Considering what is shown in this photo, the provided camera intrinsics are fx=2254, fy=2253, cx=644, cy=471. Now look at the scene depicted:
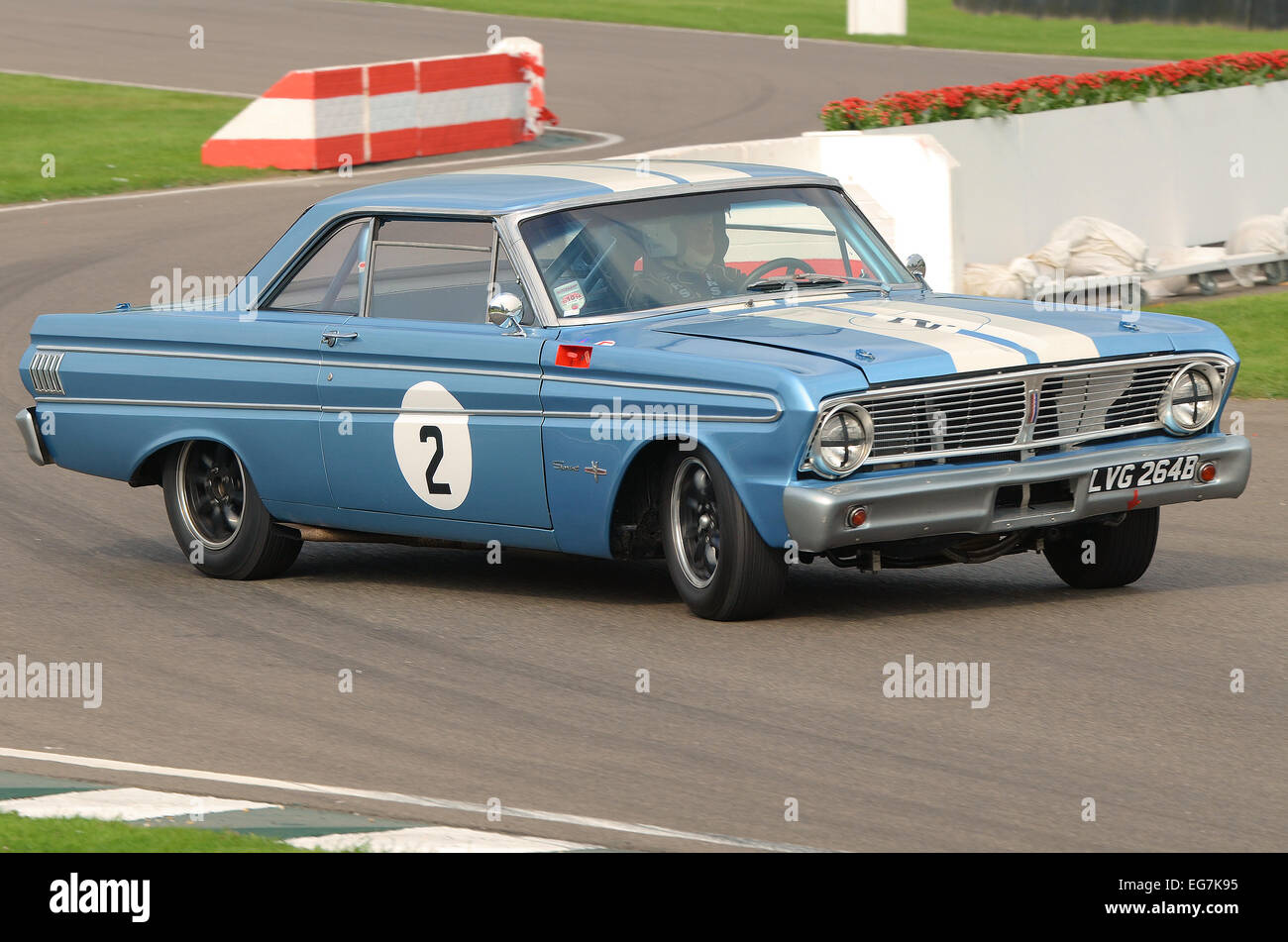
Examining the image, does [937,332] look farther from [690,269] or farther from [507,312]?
[507,312]

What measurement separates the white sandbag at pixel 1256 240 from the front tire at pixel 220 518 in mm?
11038

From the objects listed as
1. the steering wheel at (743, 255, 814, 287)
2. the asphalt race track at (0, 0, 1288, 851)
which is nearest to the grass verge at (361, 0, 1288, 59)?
the asphalt race track at (0, 0, 1288, 851)

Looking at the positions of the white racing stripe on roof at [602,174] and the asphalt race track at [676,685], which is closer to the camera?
the asphalt race track at [676,685]

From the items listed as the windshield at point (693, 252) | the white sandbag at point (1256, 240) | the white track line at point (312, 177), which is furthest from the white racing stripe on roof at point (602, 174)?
the white track line at point (312, 177)

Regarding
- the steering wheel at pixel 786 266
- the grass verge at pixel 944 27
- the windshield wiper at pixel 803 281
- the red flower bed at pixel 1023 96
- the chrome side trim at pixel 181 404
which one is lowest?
the chrome side trim at pixel 181 404

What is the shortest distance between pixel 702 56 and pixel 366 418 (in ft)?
94.7

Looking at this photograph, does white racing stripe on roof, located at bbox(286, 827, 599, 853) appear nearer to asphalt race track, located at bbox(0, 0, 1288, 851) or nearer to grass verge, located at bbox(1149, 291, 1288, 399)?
asphalt race track, located at bbox(0, 0, 1288, 851)

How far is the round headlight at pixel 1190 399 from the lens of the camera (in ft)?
27.0

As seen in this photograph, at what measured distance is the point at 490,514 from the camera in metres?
8.52

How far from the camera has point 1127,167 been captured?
707 inches

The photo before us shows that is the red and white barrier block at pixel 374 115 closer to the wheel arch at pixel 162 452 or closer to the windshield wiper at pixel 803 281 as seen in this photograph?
the wheel arch at pixel 162 452

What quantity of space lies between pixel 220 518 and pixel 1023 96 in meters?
9.58
